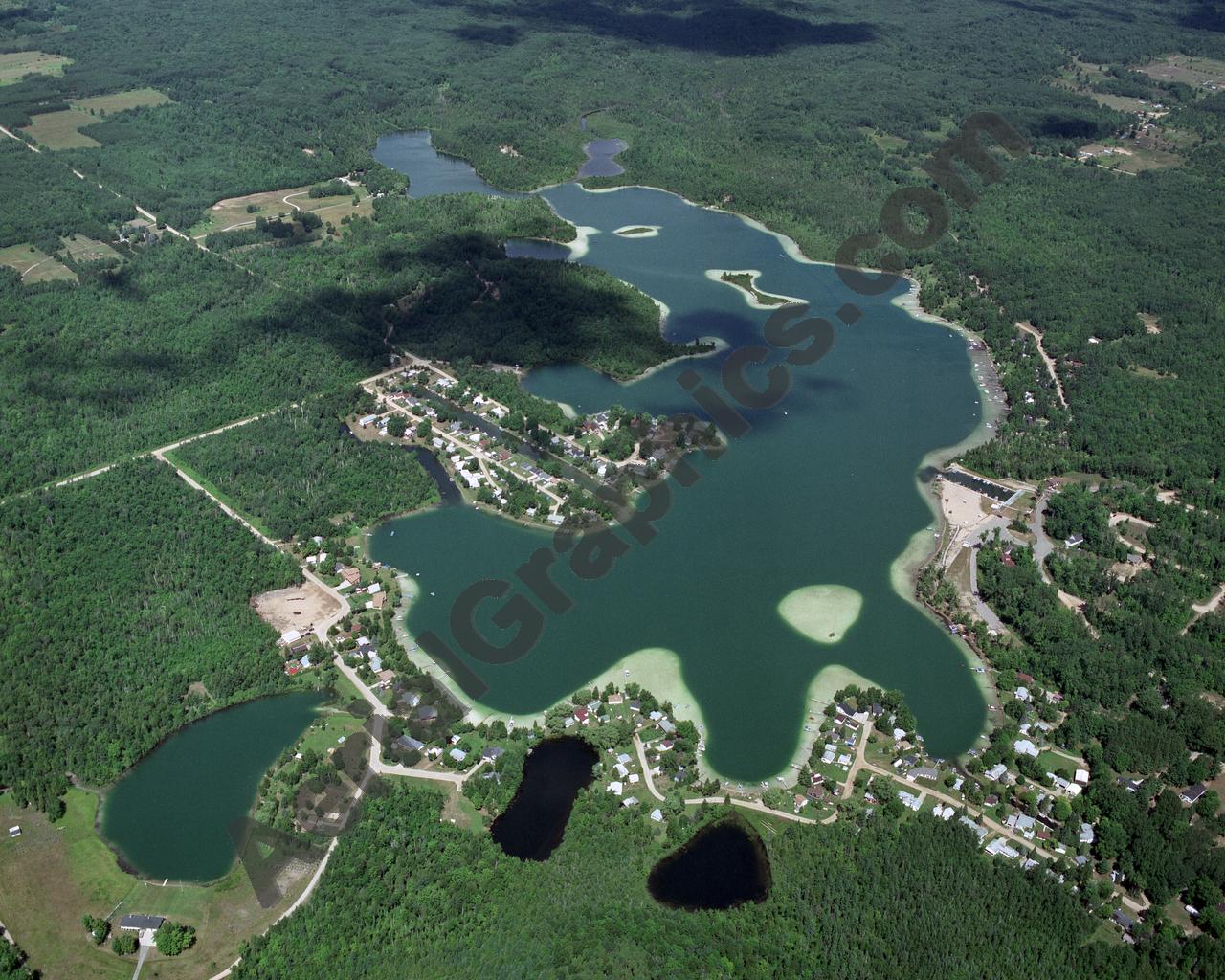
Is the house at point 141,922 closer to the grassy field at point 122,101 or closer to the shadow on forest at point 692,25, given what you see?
the grassy field at point 122,101

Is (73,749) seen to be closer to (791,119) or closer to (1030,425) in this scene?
(1030,425)

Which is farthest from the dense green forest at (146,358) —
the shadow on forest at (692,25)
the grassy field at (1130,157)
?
the shadow on forest at (692,25)

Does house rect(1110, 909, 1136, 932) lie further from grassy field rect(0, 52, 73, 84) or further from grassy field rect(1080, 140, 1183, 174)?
grassy field rect(0, 52, 73, 84)

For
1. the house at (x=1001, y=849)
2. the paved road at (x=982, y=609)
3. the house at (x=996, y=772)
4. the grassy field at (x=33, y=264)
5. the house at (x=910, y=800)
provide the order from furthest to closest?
the grassy field at (x=33, y=264) → the paved road at (x=982, y=609) → the house at (x=996, y=772) → the house at (x=910, y=800) → the house at (x=1001, y=849)

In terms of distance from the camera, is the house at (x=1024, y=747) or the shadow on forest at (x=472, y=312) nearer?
the house at (x=1024, y=747)

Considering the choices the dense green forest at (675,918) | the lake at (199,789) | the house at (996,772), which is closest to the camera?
the dense green forest at (675,918)

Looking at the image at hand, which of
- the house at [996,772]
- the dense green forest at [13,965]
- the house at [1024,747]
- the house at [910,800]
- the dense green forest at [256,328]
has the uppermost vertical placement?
the house at [996,772]

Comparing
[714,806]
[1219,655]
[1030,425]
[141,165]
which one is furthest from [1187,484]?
[141,165]
